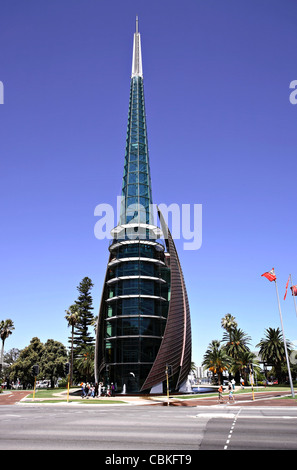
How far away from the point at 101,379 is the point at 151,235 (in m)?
24.1

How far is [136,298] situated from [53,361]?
1088 inches

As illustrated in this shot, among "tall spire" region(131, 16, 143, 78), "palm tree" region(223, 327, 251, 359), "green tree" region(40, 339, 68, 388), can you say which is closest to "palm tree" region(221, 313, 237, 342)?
"palm tree" region(223, 327, 251, 359)

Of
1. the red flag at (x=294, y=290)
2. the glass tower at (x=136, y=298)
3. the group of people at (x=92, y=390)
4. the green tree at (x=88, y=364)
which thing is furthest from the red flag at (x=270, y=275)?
the green tree at (x=88, y=364)

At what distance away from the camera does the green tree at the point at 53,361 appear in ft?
218

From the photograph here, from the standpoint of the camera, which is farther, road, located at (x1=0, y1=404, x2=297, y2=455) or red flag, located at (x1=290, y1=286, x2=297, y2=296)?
red flag, located at (x1=290, y1=286, x2=297, y2=296)

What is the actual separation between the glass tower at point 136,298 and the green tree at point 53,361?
54.0 feet

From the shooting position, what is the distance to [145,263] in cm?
5497

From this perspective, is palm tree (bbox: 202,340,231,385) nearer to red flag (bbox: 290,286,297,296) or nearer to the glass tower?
the glass tower

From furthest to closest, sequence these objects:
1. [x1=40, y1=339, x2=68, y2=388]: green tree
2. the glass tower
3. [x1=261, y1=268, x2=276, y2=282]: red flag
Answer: [x1=40, y1=339, x2=68, y2=388]: green tree → the glass tower → [x1=261, y1=268, x2=276, y2=282]: red flag

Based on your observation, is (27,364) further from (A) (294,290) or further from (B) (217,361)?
(A) (294,290)

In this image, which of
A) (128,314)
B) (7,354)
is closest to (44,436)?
(128,314)

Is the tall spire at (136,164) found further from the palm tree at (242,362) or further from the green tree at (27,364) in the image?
the green tree at (27,364)

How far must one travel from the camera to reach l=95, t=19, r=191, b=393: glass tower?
48875mm

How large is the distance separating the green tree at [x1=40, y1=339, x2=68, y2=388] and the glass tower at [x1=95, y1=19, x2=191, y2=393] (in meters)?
16.4
